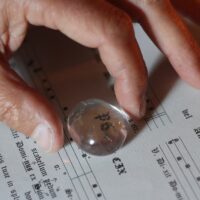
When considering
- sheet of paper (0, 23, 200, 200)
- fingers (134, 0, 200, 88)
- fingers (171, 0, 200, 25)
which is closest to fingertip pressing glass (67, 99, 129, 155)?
sheet of paper (0, 23, 200, 200)

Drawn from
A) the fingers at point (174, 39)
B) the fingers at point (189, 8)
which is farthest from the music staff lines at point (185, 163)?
the fingers at point (189, 8)

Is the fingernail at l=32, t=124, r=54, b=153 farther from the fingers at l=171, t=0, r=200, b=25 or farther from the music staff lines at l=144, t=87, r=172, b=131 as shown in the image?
the fingers at l=171, t=0, r=200, b=25

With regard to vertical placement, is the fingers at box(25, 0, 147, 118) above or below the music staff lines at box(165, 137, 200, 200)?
above

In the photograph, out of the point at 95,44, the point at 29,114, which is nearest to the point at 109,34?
the point at 95,44

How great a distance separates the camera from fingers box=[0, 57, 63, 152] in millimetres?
540

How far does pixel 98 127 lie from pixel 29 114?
91mm

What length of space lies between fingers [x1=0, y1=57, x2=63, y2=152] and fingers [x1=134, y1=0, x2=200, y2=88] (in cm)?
19

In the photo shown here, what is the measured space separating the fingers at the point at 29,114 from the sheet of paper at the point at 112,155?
2cm

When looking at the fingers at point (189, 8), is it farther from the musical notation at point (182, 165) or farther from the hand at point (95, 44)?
the musical notation at point (182, 165)

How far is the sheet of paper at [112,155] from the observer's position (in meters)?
0.52

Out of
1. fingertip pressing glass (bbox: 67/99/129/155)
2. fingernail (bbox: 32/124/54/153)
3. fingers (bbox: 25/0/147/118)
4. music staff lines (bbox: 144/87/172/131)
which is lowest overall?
fingernail (bbox: 32/124/54/153)

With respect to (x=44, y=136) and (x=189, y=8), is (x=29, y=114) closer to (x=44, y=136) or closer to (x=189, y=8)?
(x=44, y=136)

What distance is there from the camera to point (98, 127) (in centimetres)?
55

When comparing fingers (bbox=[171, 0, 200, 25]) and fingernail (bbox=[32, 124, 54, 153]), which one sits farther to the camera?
fingers (bbox=[171, 0, 200, 25])
